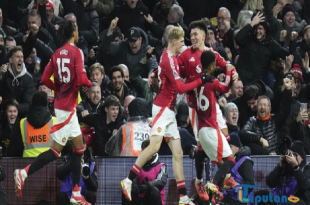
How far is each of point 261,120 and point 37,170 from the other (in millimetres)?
3823

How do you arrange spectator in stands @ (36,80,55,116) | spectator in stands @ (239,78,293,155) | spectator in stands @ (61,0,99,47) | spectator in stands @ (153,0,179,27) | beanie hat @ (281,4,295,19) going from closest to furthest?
1. spectator in stands @ (239,78,293,155)
2. spectator in stands @ (36,80,55,116)
3. spectator in stands @ (61,0,99,47)
4. spectator in stands @ (153,0,179,27)
5. beanie hat @ (281,4,295,19)

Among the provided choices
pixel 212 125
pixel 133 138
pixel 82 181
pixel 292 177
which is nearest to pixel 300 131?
pixel 292 177

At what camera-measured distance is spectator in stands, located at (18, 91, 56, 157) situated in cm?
1330

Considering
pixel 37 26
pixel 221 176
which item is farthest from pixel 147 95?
pixel 221 176

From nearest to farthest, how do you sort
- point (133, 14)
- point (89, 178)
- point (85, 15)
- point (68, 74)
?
1. point (68, 74)
2. point (89, 178)
3. point (85, 15)
4. point (133, 14)

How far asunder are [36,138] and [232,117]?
120 inches

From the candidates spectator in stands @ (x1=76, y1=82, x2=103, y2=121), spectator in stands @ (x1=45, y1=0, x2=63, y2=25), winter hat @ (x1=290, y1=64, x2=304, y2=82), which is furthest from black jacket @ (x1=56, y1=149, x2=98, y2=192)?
winter hat @ (x1=290, y1=64, x2=304, y2=82)

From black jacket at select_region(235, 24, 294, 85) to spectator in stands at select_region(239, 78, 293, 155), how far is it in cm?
197

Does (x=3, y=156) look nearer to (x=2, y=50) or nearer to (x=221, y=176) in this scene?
(x=2, y=50)

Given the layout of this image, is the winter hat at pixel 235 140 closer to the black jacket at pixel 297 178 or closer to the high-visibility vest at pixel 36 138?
the black jacket at pixel 297 178

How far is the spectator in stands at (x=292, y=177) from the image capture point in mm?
12633

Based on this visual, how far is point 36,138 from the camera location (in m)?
13.4

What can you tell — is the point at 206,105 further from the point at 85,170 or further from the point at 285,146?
the point at 85,170

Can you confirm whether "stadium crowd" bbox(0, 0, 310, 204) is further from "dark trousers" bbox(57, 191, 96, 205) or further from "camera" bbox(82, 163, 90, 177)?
"camera" bbox(82, 163, 90, 177)
